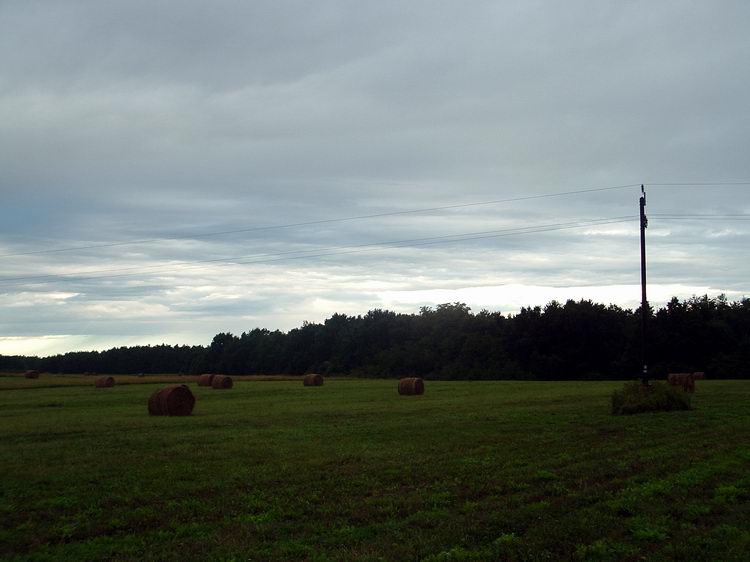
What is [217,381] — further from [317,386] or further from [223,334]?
[223,334]

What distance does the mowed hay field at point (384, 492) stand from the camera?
913 centimetres

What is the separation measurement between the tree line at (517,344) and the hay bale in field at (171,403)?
69137 millimetres

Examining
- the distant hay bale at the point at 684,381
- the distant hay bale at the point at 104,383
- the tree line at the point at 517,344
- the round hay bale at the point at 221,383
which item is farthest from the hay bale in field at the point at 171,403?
the tree line at the point at 517,344

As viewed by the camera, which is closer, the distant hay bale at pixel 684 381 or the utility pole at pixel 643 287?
the utility pole at pixel 643 287

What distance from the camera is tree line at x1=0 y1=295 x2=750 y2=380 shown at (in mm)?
86625

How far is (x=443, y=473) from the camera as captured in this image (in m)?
14.0

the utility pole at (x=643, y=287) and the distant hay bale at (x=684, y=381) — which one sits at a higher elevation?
the utility pole at (x=643, y=287)

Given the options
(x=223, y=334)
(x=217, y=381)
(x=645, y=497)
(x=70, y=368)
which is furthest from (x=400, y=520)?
(x=70, y=368)

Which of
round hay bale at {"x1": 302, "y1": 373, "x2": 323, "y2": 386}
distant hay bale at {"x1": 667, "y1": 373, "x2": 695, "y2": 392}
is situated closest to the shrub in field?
distant hay bale at {"x1": 667, "y1": 373, "x2": 695, "y2": 392}

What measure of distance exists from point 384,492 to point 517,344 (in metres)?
89.8

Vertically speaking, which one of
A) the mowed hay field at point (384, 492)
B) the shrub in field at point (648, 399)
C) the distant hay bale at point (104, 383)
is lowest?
the distant hay bale at point (104, 383)

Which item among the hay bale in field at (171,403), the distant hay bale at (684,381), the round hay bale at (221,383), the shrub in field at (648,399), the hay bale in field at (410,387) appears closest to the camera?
the shrub in field at (648,399)

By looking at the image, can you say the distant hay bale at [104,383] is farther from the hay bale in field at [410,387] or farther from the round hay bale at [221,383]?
the hay bale in field at [410,387]

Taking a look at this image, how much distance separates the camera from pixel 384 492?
12.4 meters
